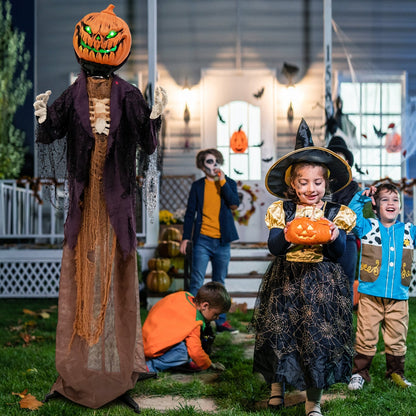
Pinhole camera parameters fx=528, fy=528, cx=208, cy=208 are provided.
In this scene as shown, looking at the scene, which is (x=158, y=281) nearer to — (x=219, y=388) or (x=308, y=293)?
(x=219, y=388)

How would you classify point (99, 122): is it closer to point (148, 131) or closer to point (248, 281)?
point (148, 131)

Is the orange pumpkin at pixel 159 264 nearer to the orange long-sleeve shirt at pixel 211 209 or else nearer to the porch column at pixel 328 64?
the orange long-sleeve shirt at pixel 211 209

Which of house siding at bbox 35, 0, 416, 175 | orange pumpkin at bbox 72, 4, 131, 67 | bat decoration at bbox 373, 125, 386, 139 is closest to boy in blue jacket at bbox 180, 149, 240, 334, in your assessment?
orange pumpkin at bbox 72, 4, 131, 67

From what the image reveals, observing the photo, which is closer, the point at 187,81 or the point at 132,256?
the point at 132,256

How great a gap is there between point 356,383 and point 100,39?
261cm

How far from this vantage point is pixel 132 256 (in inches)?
120

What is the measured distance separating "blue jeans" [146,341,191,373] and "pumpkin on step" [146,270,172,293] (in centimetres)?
248

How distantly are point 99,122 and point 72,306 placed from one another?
1.06 meters

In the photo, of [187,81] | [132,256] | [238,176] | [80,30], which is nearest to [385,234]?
[132,256]

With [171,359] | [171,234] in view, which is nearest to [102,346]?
[171,359]

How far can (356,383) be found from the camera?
11.1 ft

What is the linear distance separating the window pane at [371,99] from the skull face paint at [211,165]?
186 inches

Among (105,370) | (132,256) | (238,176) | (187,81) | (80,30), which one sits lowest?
(105,370)

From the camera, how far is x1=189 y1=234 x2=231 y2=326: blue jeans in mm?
4801
